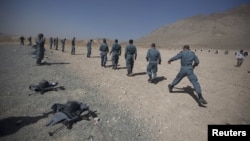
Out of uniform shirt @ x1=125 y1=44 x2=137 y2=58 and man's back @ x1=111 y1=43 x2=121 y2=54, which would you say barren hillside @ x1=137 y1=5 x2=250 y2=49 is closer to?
man's back @ x1=111 y1=43 x2=121 y2=54

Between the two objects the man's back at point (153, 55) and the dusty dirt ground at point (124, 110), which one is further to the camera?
the man's back at point (153, 55)

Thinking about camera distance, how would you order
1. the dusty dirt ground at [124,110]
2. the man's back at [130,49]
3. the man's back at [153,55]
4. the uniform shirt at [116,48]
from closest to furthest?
the dusty dirt ground at [124,110], the man's back at [153,55], the man's back at [130,49], the uniform shirt at [116,48]

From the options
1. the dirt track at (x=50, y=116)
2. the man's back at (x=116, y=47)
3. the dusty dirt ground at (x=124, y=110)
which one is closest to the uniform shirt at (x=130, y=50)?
the man's back at (x=116, y=47)

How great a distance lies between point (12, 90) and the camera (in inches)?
279

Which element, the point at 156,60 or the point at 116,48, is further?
the point at 116,48

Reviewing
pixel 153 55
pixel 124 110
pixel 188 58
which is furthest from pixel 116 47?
pixel 124 110

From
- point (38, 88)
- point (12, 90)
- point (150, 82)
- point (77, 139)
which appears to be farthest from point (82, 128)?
point (150, 82)

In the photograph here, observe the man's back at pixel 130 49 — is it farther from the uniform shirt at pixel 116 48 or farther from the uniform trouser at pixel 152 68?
the uniform shirt at pixel 116 48

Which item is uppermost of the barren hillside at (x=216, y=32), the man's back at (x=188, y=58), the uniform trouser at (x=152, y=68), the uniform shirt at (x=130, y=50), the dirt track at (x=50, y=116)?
the barren hillside at (x=216, y=32)

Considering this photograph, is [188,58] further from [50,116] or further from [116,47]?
[116,47]

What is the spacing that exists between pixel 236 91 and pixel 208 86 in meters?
1.15

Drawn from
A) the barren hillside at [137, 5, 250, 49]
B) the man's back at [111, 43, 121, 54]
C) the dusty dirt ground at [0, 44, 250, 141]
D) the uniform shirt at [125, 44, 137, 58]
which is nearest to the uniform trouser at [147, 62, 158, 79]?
the dusty dirt ground at [0, 44, 250, 141]

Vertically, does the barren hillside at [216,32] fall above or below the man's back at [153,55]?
above

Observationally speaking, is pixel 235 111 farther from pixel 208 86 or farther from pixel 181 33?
pixel 181 33
